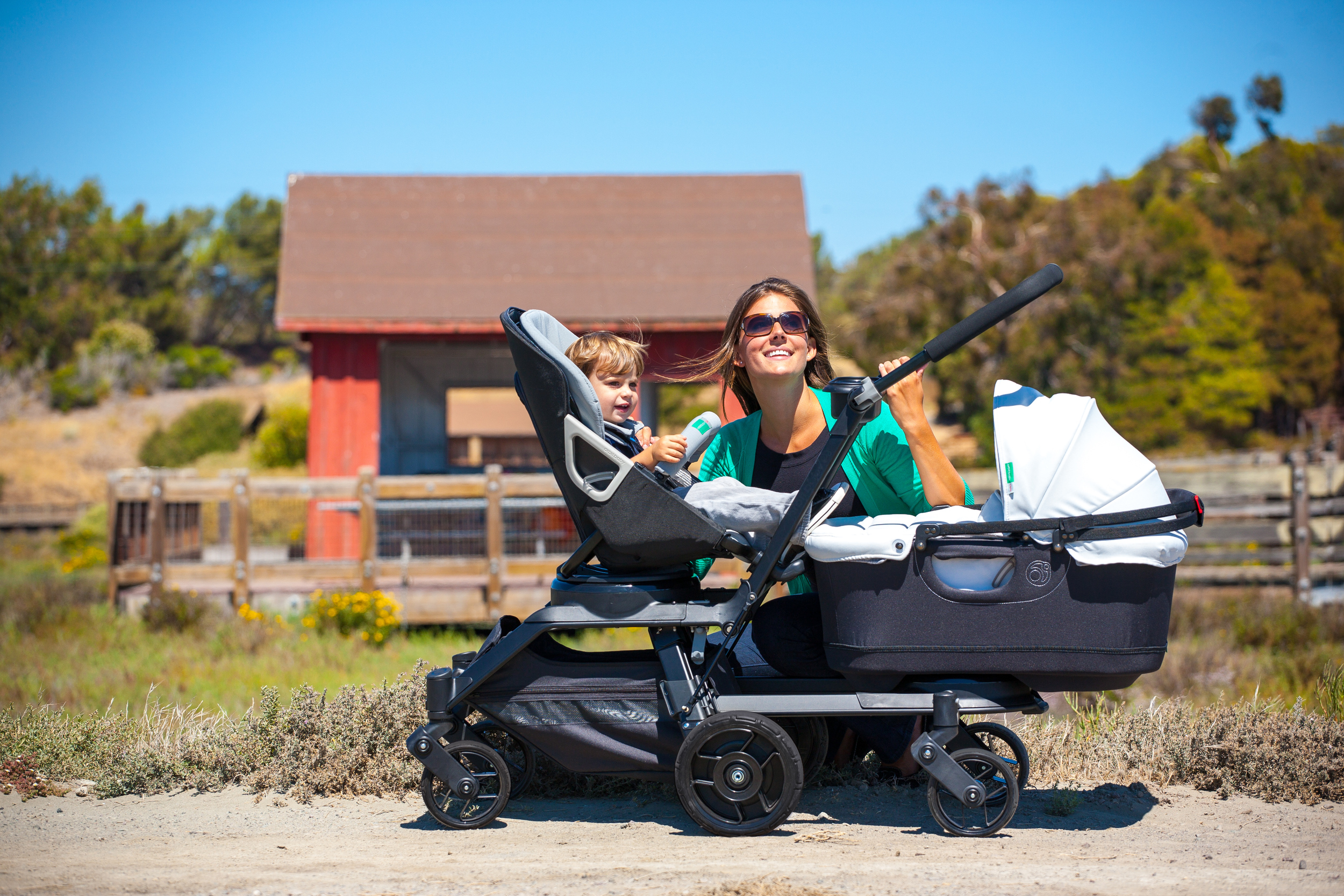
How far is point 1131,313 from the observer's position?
114ft

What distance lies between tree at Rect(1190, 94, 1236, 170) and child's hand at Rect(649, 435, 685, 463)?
58.1 meters

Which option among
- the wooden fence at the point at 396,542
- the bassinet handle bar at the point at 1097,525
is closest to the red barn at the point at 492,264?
the wooden fence at the point at 396,542

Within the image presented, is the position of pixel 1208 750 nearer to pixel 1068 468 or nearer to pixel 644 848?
pixel 1068 468

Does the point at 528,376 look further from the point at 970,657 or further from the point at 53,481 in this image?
the point at 53,481

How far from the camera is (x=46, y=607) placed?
10.2 meters

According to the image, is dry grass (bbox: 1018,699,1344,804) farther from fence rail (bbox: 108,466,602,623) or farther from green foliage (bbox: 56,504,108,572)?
green foliage (bbox: 56,504,108,572)

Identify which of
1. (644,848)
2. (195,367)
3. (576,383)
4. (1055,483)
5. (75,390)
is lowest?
(644,848)

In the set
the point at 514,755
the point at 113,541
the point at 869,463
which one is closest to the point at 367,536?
the point at 113,541

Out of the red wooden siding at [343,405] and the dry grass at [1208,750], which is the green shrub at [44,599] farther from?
the dry grass at [1208,750]

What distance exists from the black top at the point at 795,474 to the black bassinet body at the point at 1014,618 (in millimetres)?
737

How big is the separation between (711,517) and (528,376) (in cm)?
75

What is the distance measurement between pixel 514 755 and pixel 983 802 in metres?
1.75

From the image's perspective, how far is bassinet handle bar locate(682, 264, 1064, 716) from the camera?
128 inches

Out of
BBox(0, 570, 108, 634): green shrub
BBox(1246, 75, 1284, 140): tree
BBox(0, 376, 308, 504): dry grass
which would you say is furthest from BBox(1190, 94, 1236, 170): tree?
BBox(0, 570, 108, 634): green shrub
